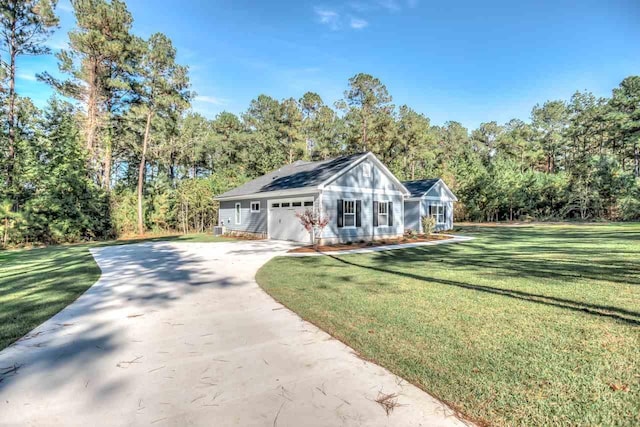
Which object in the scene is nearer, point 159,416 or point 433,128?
point 159,416

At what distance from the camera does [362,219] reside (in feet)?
50.4

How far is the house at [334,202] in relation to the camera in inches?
560

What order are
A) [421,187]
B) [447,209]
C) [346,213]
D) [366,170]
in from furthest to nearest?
1. [447,209]
2. [421,187]
3. [366,170]
4. [346,213]

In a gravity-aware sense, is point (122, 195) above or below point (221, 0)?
below

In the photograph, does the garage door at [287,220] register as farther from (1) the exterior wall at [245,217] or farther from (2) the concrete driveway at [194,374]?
(2) the concrete driveway at [194,374]

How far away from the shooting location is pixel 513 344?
340 centimetres

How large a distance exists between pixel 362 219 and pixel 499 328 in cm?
1154

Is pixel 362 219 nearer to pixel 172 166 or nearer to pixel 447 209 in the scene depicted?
pixel 447 209

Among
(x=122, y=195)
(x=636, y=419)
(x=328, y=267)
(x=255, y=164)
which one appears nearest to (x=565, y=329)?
(x=636, y=419)

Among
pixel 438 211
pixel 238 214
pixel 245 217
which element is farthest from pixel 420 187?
pixel 238 214

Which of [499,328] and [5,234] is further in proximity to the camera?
[5,234]

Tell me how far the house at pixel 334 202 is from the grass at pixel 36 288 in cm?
819

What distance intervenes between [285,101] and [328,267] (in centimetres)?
3156

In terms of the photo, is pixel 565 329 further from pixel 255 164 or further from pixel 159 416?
pixel 255 164
